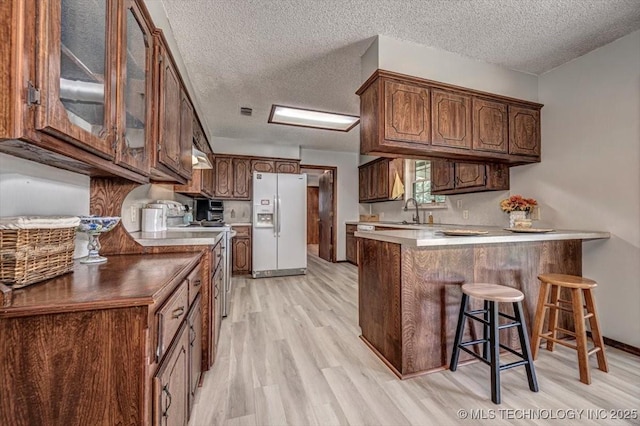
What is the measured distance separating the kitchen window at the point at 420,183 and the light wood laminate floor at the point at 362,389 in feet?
8.76

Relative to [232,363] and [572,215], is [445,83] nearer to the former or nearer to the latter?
[572,215]

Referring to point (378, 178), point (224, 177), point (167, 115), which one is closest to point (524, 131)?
point (378, 178)

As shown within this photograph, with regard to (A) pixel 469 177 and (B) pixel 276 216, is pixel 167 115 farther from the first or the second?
(A) pixel 469 177

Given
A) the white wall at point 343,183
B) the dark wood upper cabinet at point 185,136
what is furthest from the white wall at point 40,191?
the white wall at point 343,183

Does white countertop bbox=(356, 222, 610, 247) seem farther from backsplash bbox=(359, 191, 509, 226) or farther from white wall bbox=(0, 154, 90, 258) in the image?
white wall bbox=(0, 154, 90, 258)

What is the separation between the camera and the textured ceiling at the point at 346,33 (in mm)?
1962

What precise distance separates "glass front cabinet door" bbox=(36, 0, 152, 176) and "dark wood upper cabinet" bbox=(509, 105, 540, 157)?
318 centimetres

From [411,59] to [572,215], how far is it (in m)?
2.15

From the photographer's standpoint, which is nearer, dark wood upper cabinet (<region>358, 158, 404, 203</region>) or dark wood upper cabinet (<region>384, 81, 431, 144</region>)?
dark wood upper cabinet (<region>384, 81, 431, 144</region>)

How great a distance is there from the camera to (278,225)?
476 cm

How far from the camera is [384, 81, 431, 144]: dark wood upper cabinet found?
89.7 inches

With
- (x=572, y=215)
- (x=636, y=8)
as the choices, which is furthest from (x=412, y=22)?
(x=572, y=215)

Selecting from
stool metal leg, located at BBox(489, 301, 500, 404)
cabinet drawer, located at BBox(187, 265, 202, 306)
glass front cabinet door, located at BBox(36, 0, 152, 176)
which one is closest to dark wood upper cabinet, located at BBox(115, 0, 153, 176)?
glass front cabinet door, located at BBox(36, 0, 152, 176)

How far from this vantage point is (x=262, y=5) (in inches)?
76.5
